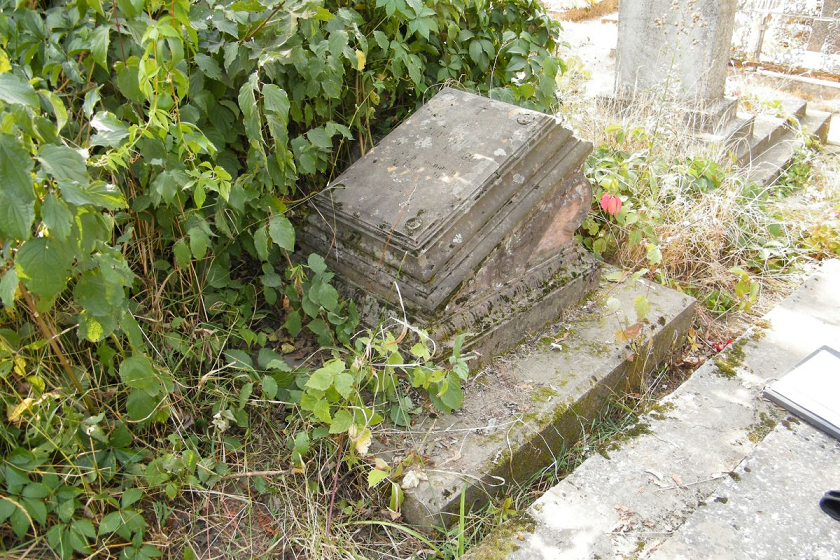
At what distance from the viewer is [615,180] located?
3.30 m

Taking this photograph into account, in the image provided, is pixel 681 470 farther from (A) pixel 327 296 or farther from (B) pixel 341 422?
(A) pixel 327 296

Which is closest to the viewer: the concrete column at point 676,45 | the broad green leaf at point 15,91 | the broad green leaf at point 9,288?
the broad green leaf at point 15,91

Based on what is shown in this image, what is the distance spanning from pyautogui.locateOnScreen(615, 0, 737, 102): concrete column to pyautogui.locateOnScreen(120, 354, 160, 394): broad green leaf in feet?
11.7

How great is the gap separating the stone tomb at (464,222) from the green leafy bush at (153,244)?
0.56ft

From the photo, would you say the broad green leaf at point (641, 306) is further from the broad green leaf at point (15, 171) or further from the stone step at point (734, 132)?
the stone step at point (734, 132)

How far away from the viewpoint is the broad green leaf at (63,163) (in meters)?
1.43

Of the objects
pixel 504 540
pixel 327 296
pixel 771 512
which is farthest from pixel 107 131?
pixel 771 512

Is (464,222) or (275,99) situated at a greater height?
(275,99)

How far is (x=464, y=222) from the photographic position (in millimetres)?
2338

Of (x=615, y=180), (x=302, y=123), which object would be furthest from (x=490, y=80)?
(x=302, y=123)

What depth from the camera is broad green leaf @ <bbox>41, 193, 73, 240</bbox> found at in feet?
4.70

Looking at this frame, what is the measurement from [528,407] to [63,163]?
5.30 ft

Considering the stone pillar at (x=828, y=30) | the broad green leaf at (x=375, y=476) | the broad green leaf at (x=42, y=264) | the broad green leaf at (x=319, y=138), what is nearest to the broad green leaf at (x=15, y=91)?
the broad green leaf at (x=42, y=264)

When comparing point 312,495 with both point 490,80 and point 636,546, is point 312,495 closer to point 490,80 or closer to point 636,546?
point 636,546
